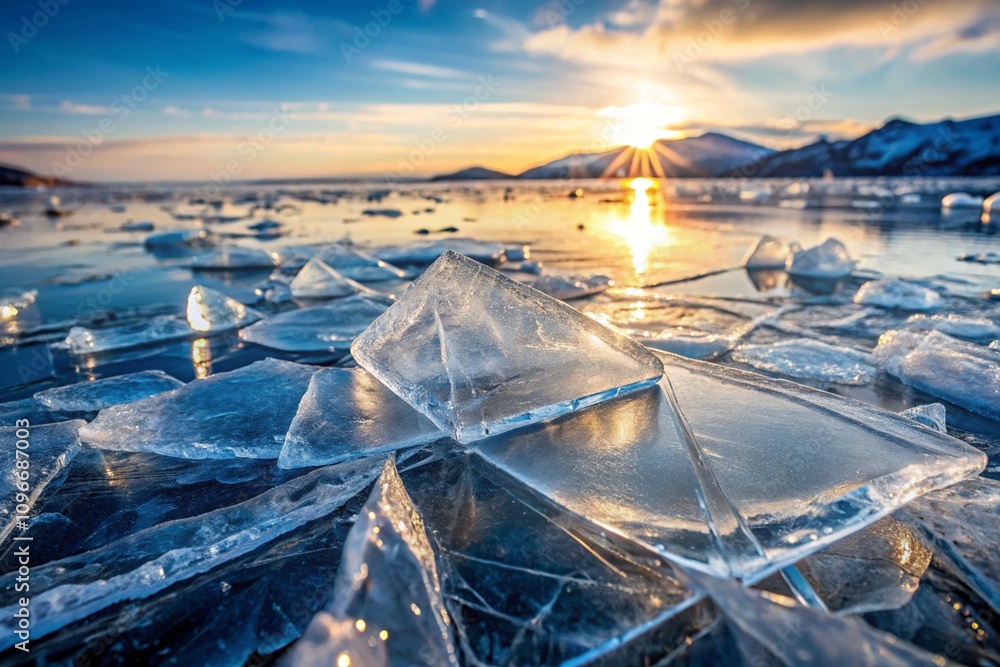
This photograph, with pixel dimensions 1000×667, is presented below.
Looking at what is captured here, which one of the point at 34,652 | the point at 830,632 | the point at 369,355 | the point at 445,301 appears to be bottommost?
the point at 34,652

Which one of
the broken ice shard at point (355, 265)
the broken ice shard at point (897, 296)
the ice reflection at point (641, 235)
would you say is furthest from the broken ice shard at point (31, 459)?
the broken ice shard at point (897, 296)

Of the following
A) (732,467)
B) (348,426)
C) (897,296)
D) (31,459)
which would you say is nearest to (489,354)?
(348,426)

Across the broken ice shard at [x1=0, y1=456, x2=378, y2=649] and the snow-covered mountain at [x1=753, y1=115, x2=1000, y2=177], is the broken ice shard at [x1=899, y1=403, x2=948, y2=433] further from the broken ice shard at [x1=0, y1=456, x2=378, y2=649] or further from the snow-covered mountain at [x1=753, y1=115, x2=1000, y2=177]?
the snow-covered mountain at [x1=753, y1=115, x2=1000, y2=177]

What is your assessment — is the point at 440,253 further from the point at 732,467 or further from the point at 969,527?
the point at 969,527

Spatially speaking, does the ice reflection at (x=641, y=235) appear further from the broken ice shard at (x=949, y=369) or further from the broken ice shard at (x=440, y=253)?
the broken ice shard at (x=949, y=369)

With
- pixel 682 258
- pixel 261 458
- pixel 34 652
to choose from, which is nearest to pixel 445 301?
pixel 261 458

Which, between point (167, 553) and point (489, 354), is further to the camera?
point (489, 354)

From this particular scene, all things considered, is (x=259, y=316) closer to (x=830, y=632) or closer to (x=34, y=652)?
(x=34, y=652)
